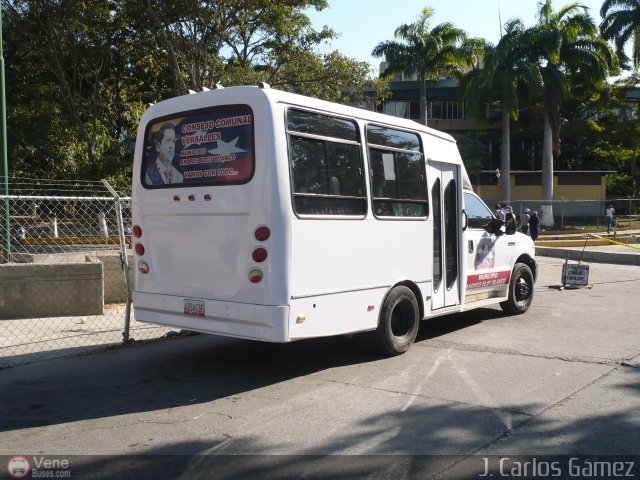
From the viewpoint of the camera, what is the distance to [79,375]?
720 cm

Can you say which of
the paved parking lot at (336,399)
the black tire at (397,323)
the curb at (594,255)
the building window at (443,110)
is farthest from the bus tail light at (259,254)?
the building window at (443,110)

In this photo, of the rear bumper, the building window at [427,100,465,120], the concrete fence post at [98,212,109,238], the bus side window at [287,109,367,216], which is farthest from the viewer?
the building window at [427,100,465,120]

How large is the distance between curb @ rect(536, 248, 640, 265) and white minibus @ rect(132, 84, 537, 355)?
468 inches

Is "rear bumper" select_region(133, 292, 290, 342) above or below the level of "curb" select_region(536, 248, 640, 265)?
above

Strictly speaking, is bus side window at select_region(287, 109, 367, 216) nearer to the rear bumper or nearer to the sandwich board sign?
the rear bumper

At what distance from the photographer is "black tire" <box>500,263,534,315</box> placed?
415 inches

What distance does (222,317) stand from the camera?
261 inches

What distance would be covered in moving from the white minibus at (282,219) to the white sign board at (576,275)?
257 inches

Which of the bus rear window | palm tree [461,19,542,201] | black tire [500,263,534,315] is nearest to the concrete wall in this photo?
the bus rear window

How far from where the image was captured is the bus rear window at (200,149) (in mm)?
6613

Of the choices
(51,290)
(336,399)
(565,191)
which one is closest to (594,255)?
(51,290)

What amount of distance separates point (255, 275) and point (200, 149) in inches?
62.6

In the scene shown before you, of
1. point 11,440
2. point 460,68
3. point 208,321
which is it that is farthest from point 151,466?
point 460,68

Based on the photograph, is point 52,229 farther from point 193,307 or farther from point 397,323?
point 397,323
